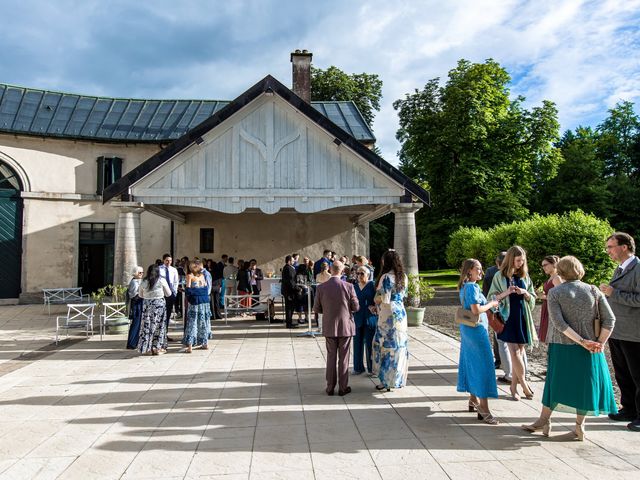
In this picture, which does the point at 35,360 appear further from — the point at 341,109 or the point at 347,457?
the point at 341,109

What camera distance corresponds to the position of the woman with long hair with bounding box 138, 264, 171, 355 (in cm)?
884

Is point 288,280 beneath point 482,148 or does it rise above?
beneath

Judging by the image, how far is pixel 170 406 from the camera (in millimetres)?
5848

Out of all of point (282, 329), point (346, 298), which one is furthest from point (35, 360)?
point (346, 298)

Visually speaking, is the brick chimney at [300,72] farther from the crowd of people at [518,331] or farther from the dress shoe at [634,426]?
the dress shoe at [634,426]

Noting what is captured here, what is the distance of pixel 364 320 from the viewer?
730 cm

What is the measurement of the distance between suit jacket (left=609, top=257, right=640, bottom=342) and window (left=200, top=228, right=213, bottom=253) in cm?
1495

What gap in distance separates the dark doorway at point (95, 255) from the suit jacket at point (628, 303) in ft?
63.6

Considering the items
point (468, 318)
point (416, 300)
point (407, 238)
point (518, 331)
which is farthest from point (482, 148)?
point (468, 318)

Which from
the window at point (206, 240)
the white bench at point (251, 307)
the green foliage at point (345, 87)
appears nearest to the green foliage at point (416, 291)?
the white bench at point (251, 307)

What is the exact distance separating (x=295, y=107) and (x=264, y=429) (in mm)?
9197

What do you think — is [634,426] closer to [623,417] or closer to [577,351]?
[623,417]

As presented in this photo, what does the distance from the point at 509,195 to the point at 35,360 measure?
25.1 meters

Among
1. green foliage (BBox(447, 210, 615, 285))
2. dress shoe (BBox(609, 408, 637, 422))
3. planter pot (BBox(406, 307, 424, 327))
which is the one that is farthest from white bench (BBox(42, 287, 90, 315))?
green foliage (BBox(447, 210, 615, 285))
